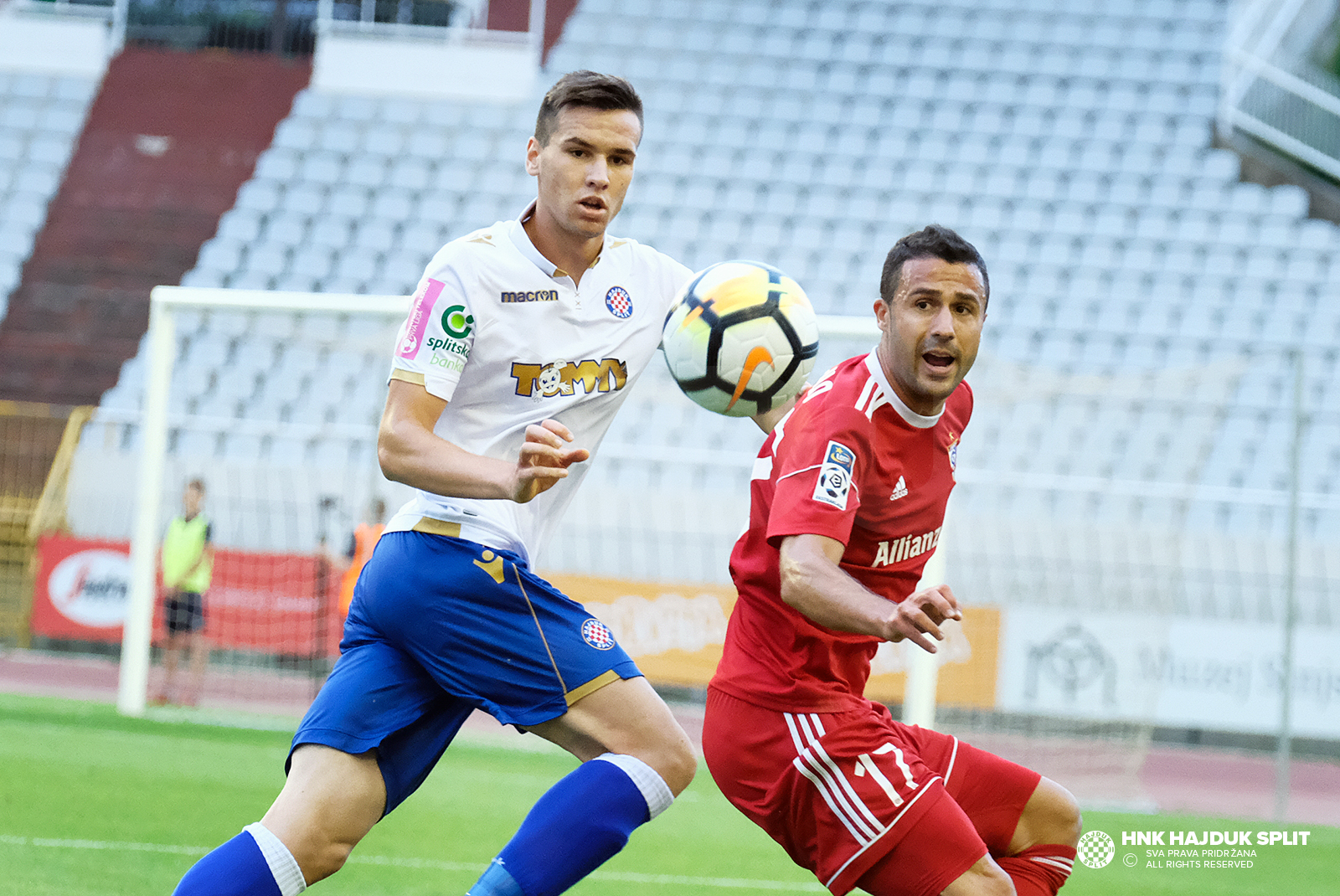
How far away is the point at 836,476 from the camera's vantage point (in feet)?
9.80

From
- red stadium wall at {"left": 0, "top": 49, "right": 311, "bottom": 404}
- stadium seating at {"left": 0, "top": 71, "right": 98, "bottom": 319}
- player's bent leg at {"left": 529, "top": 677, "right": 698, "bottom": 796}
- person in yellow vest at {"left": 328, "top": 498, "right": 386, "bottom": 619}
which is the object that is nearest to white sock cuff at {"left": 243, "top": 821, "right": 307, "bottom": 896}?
player's bent leg at {"left": 529, "top": 677, "right": 698, "bottom": 796}

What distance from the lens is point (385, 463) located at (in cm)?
291

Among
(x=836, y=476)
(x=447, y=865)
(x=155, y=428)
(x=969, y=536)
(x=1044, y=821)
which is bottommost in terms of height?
(x=447, y=865)

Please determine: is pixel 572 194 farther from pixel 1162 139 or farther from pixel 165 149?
pixel 165 149

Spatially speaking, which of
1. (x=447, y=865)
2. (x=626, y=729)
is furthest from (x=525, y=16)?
(x=626, y=729)

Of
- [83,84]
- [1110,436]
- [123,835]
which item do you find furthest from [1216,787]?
[83,84]

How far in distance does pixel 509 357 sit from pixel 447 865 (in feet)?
11.3

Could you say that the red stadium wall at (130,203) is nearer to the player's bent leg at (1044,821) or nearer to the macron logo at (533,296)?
the macron logo at (533,296)

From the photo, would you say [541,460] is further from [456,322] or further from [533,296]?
[533,296]

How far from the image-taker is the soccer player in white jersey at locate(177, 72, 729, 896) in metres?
2.94

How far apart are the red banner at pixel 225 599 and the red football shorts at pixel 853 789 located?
7722mm

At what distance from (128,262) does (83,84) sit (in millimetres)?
3799

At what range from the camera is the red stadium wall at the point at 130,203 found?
16734 millimetres

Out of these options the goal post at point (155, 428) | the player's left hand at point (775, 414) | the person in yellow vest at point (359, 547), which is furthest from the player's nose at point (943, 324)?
the person in yellow vest at point (359, 547)
